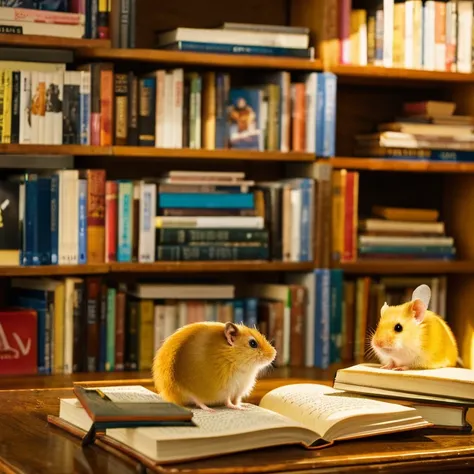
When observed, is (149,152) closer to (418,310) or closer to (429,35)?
(429,35)

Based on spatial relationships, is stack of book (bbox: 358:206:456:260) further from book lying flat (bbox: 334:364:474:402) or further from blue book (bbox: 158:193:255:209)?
book lying flat (bbox: 334:364:474:402)

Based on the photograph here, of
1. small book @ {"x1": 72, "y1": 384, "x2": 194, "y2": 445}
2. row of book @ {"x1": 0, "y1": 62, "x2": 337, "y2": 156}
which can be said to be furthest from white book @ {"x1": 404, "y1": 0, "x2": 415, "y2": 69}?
small book @ {"x1": 72, "y1": 384, "x2": 194, "y2": 445}

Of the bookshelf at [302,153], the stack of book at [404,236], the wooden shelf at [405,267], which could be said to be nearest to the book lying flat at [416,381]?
the bookshelf at [302,153]

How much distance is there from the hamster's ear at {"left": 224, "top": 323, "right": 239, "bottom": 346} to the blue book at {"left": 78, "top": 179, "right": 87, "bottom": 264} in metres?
1.78

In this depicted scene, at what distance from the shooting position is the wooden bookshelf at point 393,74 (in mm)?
3897

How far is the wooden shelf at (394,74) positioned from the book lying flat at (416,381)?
1948 mm

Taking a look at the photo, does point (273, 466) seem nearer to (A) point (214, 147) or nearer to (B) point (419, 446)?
(B) point (419, 446)

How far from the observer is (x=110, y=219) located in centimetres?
365

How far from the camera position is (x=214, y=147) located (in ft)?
12.4

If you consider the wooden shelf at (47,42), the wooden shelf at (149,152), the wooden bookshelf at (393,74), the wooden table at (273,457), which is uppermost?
the wooden shelf at (47,42)

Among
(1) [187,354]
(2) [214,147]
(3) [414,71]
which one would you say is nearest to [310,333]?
(2) [214,147]

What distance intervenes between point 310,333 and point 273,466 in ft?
7.63

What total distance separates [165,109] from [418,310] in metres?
1.81

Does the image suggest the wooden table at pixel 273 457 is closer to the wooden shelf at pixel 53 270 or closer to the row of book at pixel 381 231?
the wooden shelf at pixel 53 270
